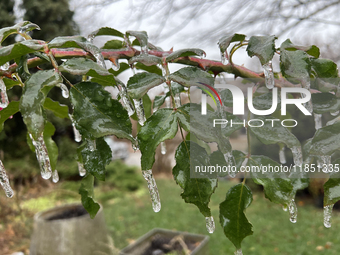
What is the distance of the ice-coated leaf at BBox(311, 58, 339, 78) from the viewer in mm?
366

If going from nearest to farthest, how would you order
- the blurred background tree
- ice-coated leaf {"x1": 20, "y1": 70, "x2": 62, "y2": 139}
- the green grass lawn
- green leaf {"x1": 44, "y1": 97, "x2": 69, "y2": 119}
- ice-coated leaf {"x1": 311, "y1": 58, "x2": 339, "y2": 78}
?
ice-coated leaf {"x1": 20, "y1": 70, "x2": 62, "y2": 139}
ice-coated leaf {"x1": 311, "y1": 58, "x2": 339, "y2": 78}
green leaf {"x1": 44, "y1": 97, "x2": 69, "y2": 119}
the green grass lawn
the blurred background tree

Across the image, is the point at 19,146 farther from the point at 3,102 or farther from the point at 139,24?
the point at 3,102

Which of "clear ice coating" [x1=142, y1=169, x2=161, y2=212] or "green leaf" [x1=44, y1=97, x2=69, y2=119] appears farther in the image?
"green leaf" [x1=44, y1=97, x2=69, y2=119]

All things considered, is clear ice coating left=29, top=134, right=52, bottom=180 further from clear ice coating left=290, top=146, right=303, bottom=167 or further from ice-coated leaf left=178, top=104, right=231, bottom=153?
clear ice coating left=290, top=146, right=303, bottom=167

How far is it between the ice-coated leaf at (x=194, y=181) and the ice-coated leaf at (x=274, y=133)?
9cm

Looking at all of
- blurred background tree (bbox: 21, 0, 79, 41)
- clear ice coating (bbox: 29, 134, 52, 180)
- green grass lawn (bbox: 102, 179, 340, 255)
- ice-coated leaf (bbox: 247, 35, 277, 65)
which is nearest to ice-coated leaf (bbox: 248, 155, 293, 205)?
ice-coated leaf (bbox: 247, 35, 277, 65)

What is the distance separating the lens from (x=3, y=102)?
0.35m

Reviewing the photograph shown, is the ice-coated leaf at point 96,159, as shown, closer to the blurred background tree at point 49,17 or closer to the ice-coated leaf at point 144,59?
the ice-coated leaf at point 144,59

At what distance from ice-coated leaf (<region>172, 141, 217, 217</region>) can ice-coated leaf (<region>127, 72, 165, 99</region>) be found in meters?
0.08

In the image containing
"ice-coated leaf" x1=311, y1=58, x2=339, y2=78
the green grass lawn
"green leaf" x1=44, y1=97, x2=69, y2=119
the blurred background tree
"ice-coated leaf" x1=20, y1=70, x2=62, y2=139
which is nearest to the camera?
"ice-coated leaf" x1=20, y1=70, x2=62, y2=139

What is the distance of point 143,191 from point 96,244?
2.56 metres

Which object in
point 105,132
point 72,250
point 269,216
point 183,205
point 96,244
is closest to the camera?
point 105,132

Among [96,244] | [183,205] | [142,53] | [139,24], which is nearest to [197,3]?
[139,24]

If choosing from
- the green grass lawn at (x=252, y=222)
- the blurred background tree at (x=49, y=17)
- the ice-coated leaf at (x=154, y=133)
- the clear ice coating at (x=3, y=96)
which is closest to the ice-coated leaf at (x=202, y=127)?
the ice-coated leaf at (x=154, y=133)
